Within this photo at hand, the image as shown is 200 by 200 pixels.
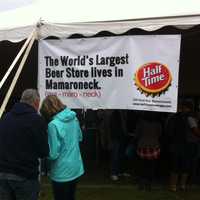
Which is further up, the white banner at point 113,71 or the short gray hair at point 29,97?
the white banner at point 113,71

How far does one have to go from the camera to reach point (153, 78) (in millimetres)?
6926

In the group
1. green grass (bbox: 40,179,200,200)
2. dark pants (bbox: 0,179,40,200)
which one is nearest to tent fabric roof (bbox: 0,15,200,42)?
dark pants (bbox: 0,179,40,200)

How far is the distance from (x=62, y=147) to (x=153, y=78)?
1.50m

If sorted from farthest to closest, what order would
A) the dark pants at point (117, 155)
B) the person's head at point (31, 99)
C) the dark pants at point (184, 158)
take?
the dark pants at point (117, 155) < the dark pants at point (184, 158) < the person's head at point (31, 99)

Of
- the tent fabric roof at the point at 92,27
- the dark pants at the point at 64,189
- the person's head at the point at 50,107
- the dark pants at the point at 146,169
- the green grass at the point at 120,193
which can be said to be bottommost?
the green grass at the point at 120,193

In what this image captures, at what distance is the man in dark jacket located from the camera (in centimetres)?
562

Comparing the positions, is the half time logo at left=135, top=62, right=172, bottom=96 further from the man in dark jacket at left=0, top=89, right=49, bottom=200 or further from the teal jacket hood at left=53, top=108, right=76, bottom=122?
the man in dark jacket at left=0, top=89, right=49, bottom=200

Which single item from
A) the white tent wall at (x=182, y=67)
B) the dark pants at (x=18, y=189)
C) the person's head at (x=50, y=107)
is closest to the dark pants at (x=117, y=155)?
the white tent wall at (x=182, y=67)

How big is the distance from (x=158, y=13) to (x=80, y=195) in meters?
3.84

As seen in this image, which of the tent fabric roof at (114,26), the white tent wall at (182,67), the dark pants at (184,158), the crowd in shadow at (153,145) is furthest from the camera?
the white tent wall at (182,67)

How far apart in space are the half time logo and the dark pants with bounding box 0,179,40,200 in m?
1.96

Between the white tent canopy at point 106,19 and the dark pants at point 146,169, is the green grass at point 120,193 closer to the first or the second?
the dark pants at point 146,169

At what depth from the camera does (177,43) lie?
6.82m

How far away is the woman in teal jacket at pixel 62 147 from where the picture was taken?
6.14 m
